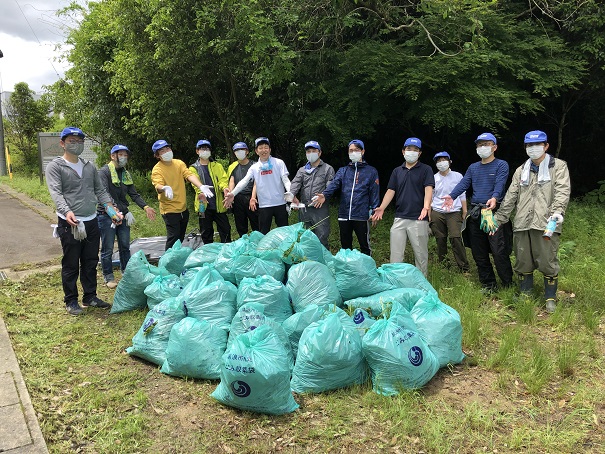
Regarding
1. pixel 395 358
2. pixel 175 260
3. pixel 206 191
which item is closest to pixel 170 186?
pixel 206 191

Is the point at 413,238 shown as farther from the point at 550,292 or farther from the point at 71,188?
the point at 71,188

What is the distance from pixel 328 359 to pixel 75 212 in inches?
110

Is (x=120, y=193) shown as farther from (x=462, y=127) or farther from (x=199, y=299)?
(x=462, y=127)

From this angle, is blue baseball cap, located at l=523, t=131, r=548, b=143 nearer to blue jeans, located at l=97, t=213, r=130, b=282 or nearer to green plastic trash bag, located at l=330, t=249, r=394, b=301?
green plastic trash bag, located at l=330, t=249, r=394, b=301

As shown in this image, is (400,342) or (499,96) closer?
(400,342)

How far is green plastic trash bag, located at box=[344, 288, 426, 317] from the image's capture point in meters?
3.79

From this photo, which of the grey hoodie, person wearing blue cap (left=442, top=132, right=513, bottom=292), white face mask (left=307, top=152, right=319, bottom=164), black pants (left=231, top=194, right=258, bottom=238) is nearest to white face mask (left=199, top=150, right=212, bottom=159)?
black pants (left=231, top=194, right=258, bottom=238)

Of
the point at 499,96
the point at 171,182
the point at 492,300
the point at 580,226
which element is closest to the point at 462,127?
the point at 499,96

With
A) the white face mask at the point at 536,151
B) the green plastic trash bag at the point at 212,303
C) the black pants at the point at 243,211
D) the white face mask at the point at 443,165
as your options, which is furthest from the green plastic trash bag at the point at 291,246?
the white face mask at the point at 443,165

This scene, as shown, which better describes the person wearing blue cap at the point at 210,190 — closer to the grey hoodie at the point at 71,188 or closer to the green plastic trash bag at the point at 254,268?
the grey hoodie at the point at 71,188

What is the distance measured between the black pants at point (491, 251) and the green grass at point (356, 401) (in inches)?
23.2

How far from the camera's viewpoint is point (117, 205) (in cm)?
537

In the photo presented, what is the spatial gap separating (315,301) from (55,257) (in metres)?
4.60

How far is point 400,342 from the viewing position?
9.74ft
